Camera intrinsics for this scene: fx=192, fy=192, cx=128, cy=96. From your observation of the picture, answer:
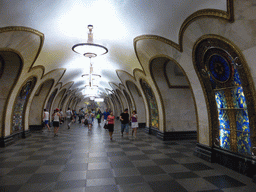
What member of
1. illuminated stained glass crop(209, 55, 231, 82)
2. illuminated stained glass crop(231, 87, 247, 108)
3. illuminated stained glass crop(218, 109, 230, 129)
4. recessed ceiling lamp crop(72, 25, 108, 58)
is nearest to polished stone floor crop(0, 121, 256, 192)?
illuminated stained glass crop(218, 109, 230, 129)

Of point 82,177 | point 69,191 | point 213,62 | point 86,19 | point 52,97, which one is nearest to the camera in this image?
point 69,191

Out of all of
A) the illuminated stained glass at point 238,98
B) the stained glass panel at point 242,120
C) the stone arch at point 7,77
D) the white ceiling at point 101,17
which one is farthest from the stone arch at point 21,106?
the stained glass panel at point 242,120

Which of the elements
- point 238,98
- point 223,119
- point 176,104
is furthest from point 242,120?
point 176,104

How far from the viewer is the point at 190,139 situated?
8.77m

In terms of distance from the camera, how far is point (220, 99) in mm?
5152

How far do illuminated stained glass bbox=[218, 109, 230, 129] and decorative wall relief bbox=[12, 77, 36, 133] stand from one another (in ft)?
26.4

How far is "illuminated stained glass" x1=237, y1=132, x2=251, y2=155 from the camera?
14.1ft

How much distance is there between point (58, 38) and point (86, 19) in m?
1.57

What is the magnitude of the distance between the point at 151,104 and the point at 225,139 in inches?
237

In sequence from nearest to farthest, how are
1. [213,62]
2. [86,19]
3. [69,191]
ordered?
[69,191]
[213,62]
[86,19]

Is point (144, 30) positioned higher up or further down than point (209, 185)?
higher up

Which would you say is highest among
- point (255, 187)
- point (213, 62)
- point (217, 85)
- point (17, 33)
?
point (17, 33)

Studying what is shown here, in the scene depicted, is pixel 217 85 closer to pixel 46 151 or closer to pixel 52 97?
pixel 46 151

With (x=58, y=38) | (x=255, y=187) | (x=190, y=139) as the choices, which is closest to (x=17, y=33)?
(x=58, y=38)
